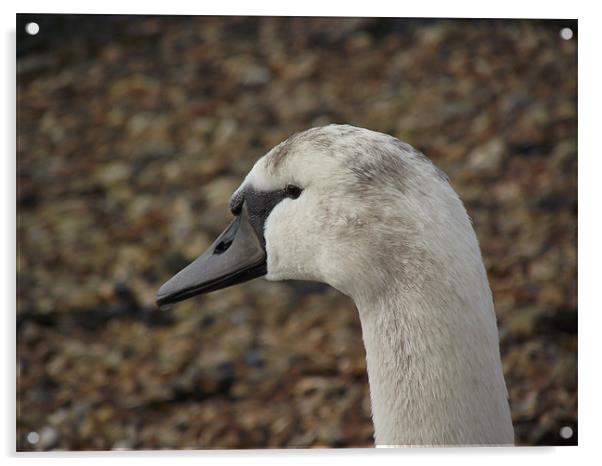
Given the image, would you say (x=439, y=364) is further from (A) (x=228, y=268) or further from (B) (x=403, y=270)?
(A) (x=228, y=268)

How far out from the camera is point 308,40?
2316 mm

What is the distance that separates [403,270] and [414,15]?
3.09 ft

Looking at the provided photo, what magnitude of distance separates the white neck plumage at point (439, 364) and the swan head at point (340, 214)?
6 centimetres

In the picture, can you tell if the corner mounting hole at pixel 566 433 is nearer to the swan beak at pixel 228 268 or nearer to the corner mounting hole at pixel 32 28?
the swan beak at pixel 228 268

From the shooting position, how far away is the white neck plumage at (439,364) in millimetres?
1479

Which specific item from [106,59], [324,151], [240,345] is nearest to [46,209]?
[106,59]

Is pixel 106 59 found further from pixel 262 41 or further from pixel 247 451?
pixel 247 451

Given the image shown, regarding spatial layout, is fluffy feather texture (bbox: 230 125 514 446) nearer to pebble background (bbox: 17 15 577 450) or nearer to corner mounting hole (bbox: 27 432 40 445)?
pebble background (bbox: 17 15 577 450)

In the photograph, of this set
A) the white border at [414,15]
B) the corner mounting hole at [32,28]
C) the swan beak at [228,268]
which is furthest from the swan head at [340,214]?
the corner mounting hole at [32,28]

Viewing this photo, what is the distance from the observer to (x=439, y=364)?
151 centimetres

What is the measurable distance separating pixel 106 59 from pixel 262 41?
407 millimetres

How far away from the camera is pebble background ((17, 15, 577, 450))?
223cm

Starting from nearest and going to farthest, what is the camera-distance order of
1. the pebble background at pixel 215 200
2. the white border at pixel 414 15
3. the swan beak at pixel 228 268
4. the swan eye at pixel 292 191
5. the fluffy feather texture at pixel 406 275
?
1. the fluffy feather texture at pixel 406 275
2. the swan eye at pixel 292 191
3. the swan beak at pixel 228 268
4. the white border at pixel 414 15
5. the pebble background at pixel 215 200

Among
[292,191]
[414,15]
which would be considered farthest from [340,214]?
[414,15]
